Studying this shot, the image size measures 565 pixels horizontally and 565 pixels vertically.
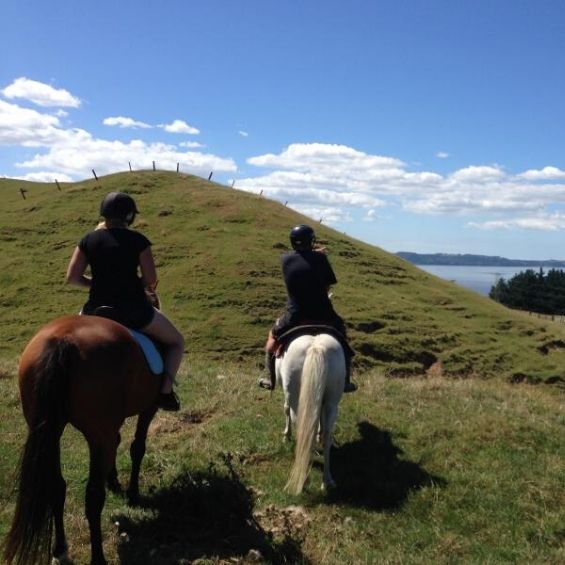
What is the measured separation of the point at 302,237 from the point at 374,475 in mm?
3533

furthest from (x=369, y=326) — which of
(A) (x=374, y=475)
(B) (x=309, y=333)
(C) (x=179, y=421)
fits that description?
(A) (x=374, y=475)

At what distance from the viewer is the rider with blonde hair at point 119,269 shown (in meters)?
6.29

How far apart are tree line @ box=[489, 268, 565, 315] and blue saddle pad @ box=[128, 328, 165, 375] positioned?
307 ft

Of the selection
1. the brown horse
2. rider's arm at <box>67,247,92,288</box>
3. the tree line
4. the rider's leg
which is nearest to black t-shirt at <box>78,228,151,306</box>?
rider's arm at <box>67,247,92,288</box>

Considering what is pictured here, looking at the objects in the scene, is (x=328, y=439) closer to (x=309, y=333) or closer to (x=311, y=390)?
(x=311, y=390)

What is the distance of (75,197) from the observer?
41.7 m

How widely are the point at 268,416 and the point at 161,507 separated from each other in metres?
3.50

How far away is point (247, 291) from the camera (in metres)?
26.3

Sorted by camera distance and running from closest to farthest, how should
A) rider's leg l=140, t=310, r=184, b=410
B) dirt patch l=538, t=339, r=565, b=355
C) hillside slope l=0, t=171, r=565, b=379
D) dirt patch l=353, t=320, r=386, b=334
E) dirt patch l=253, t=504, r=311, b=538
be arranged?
1. dirt patch l=253, t=504, r=311, b=538
2. rider's leg l=140, t=310, r=184, b=410
3. hillside slope l=0, t=171, r=565, b=379
4. dirt patch l=353, t=320, r=386, b=334
5. dirt patch l=538, t=339, r=565, b=355

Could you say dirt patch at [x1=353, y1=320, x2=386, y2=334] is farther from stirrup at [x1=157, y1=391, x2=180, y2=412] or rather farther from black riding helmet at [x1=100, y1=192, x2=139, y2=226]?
black riding helmet at [x1=100, y1=192, x2=139, y2=226]

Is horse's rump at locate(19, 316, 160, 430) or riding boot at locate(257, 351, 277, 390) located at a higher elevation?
horse's rump at locate(19, 316, 160, 430)

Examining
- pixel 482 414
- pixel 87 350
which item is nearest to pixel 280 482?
pixel 87 350

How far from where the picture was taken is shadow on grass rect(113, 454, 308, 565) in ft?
18.0

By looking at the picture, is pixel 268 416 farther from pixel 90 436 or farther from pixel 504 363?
pixel 504 363
